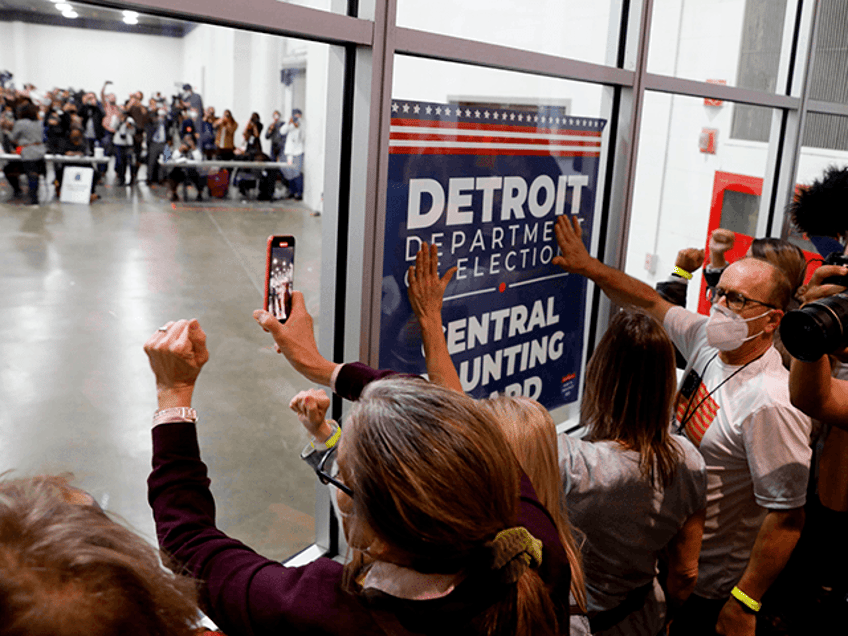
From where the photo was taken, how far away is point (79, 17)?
3.95 ft

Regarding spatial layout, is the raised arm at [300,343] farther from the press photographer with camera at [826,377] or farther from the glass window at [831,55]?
the glass window at [831,55]

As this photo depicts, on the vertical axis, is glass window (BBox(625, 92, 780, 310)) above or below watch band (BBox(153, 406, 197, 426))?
above

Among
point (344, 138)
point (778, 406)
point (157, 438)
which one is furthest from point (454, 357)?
point (157, 438)

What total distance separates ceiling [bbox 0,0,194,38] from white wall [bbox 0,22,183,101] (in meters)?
0.01

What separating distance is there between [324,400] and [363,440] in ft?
1.55

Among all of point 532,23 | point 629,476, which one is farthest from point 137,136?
point 532,23

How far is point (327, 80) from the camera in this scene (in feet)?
5.34

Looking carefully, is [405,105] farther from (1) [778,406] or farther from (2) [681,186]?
(2) [681,186]

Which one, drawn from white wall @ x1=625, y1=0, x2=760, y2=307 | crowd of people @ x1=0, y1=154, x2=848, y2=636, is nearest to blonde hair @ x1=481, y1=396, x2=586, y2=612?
crowd of people @ x1=0, y1=154, x2=848, y2=636

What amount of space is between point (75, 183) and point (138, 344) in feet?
2.52

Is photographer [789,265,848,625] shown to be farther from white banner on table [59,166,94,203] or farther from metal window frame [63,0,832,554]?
white banner on table [59,166,94,203]

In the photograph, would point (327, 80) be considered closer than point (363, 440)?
No

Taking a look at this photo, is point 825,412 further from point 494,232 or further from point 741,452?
point 494,232

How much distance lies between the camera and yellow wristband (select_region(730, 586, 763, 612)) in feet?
6.01
